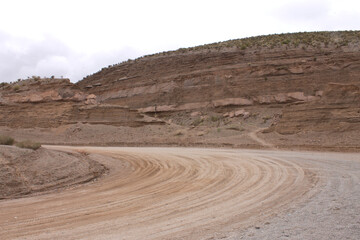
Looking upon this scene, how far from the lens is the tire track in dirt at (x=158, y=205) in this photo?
17.3 feet

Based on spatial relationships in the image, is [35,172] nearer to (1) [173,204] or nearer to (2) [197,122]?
(1) [173,204]

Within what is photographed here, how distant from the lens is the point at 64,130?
33.3 m

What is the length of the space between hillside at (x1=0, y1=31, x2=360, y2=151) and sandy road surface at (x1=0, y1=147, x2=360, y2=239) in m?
11.8

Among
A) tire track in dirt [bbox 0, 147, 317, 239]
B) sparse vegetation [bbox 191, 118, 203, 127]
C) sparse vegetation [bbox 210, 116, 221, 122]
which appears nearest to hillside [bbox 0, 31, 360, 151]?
sparse vegetation [bbox 210, 116, 221, 122]

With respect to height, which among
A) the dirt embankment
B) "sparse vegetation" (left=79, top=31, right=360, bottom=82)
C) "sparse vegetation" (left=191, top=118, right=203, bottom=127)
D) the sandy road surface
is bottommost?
the sandy road surface

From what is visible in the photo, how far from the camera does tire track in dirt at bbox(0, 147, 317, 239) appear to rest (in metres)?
5.28

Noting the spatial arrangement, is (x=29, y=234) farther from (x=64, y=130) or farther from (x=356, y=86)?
(x=64, y=130)

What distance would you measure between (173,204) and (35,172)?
5.70 metres

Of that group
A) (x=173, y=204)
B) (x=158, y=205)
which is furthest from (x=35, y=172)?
(x=173, y=204)

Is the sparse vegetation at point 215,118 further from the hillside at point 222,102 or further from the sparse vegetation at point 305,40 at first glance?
the sparse vegetation at point 305,40

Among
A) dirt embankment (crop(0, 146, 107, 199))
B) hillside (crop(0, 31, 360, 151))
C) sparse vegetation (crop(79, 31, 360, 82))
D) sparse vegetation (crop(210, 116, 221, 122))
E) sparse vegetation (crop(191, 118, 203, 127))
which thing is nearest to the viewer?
dirt embankment (crop(0, 146, 107, 199))

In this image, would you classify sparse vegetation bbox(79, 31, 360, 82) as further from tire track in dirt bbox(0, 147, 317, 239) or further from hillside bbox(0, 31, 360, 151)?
tire track in dirt bbox(0, 147, 317, 239)

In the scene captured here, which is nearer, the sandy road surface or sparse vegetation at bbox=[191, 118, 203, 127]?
the sandy road surface

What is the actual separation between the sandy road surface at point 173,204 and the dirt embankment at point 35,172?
0.84 m
